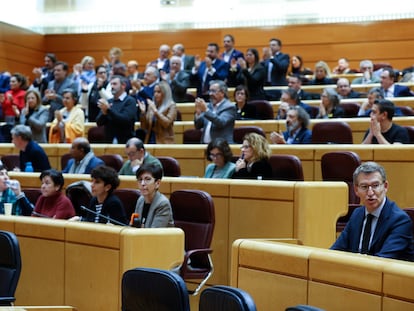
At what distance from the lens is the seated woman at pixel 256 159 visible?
604 centimetres

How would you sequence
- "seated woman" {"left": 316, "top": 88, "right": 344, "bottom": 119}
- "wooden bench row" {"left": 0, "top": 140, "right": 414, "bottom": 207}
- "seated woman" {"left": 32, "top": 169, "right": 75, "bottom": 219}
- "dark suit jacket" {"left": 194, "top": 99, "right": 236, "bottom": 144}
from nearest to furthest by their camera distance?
"seated woman" {"left": 32, "top": 169, "right": 75, "bottom": 219}, "wooden bench row" {"left": 0, "top": 140, "right": 414, "bottom": 207}, "dark suit jacket" {"left": 194, "top": 99, "right": 236, "bottom": 144}, "seated woman" {"left": 316, "top": 88, "right": 344, "bottom": 119}

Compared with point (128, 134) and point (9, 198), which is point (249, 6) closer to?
point (128, 134)

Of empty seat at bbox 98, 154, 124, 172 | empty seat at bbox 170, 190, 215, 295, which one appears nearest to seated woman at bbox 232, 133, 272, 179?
empty seat at bbox 170, 190, 215, 295

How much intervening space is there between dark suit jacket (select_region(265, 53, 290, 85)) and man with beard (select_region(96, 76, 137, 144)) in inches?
124

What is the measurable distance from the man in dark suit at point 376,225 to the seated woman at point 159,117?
4285 mm

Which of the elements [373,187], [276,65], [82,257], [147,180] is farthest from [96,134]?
[373,187]

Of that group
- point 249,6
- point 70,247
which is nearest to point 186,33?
point 249,6

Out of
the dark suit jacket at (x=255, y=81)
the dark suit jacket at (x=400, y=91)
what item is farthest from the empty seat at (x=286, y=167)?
the dark suit jacket at (x=255, y=81)

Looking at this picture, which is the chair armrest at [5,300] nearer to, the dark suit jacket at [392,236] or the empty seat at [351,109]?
the dark suit jacket at [392,236]

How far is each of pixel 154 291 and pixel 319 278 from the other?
0.85 meters

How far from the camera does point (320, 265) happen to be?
11.7 ft

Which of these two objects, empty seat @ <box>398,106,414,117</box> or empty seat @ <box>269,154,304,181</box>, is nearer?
empty seat @ <box>269,154,304,181</box>

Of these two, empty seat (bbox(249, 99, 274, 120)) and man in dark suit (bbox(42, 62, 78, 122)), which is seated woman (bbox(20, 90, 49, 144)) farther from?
empty seat (bbox(249, 99, 274, 120))

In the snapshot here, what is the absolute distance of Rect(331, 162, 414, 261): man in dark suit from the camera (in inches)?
151
